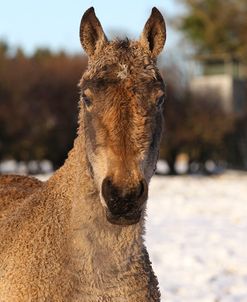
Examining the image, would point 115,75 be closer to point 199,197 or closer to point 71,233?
point 71,233

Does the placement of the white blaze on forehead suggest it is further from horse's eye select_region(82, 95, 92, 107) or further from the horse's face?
horse's eye select_region(82, 95, 92, 107)

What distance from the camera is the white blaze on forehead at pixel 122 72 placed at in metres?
3.82

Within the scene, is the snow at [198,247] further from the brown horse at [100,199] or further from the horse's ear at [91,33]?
the horse's ear at [91,33]

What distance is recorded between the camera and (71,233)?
4215 mm

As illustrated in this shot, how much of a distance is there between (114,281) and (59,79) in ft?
107

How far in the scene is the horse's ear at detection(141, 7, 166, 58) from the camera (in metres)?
4.18

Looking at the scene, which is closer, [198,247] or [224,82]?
[198,247]

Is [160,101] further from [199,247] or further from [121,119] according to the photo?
[199,247]

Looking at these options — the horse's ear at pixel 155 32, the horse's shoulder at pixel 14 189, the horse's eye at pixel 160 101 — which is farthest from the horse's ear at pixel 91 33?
the horse's shoulder at pixel 14 189

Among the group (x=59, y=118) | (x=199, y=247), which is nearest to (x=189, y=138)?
(x=59, y=118)

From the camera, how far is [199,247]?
11383mm

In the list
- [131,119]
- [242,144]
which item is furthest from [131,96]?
[242,144]

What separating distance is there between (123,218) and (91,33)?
110 centimetres

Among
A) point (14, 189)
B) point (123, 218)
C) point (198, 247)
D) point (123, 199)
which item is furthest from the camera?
point (198, 247)
